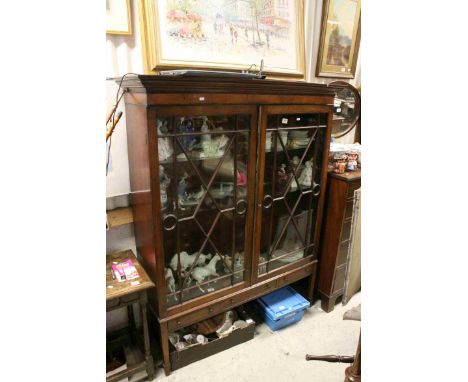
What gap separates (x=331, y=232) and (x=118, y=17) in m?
1.69

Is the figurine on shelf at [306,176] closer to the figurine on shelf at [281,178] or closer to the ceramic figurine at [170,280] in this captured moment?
the figurine on shelf at [281,178]

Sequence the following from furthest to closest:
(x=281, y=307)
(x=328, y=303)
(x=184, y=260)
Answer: (x=328, y=303) → (x=281, y=307) → (x=184, y=260)

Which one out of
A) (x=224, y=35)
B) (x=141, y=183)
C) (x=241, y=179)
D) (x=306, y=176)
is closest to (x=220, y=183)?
(x=241, y=179)

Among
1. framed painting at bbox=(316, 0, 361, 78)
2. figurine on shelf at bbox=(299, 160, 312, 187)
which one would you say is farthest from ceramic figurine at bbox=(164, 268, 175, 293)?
framed painting at bbox=(316, 0, 361, 78)

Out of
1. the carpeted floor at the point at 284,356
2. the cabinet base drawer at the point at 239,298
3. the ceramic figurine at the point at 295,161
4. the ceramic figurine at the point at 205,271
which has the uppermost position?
the ceramic figurine at the point at 295,161

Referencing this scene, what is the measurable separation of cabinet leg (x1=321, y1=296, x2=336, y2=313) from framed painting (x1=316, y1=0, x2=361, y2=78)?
63.5 inches

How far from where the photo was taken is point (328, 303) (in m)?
2.02

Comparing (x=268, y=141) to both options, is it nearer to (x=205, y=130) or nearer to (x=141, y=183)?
(x=205, y=130)

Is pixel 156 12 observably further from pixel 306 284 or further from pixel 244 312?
pixel 306 284

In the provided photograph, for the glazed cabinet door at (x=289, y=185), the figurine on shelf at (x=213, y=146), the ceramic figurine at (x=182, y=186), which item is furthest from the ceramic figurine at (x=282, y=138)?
the ceramic figurine at (x=182, y=186)

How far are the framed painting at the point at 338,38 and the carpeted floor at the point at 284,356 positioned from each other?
179 centimetres

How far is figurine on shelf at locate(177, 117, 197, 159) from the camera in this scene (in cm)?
129

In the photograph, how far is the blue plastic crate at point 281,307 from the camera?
1.85m

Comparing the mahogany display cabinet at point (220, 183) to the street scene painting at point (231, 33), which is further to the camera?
the street scene painting at point (231, 33)
